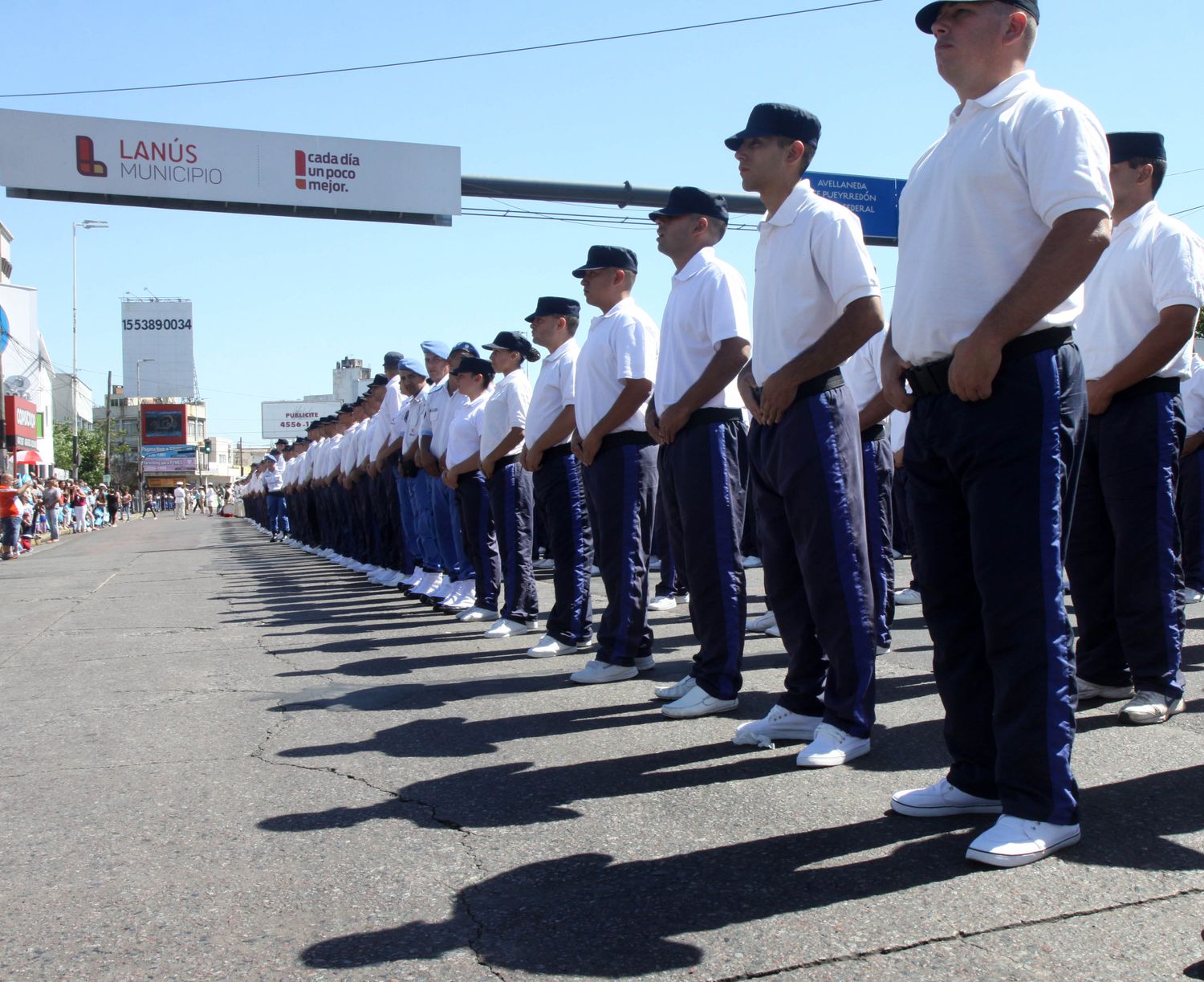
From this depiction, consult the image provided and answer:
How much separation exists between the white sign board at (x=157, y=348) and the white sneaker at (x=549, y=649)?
93587mm

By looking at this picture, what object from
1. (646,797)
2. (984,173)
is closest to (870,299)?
(984,173)

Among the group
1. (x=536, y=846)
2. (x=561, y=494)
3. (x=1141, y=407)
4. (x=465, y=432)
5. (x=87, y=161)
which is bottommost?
(x=536, y=846)

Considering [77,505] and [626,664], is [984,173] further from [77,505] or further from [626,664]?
A: [77,505]

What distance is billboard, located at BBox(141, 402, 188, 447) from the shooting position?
354 ft

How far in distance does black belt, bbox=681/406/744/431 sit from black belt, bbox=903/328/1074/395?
1587mm

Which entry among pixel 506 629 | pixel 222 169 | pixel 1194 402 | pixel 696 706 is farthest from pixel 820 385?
pixel 222 169

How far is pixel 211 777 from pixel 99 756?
656 millimetres

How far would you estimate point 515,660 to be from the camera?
628 centimetres

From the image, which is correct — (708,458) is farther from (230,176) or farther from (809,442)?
(230,176)

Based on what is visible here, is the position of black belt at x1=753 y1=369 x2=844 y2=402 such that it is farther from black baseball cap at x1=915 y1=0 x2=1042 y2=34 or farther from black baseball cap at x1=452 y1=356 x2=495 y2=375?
black baseball cap at x1=452 y1=356 x2=495 y2=375

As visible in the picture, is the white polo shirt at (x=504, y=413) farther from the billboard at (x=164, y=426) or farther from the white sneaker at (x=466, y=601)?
the billboard at (x=164, y=426)

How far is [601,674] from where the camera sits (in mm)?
5418

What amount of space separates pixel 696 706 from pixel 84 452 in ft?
322

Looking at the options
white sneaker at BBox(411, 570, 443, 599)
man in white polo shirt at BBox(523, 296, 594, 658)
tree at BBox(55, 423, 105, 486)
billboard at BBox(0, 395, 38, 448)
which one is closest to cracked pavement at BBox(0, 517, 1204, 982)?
man in white polo shirt at BBox(523, 296, 594, 658)
